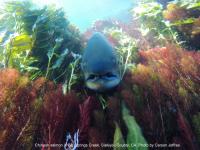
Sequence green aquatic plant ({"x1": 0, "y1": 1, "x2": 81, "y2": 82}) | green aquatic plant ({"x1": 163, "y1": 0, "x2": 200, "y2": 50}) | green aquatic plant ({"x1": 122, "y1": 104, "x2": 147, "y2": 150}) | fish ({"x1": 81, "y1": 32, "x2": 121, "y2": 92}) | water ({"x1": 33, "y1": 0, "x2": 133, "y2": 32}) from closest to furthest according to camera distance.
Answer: green aquatic plant ({"x1": 122, "y1": 104, "x2": 147, "y2": 150}), fish ({"x1": 81, "y1": 32, "x2": 121, "y2": 92}), green aquatic plant ({"x1": 0, "y1": 1, "x2": 81, "y2": 82}), green aquatic plant ({"x1": 163, "y1": 0, "x2": 200, "y2": 50}), water ({"x1": 33, "y1": 0, "x2": 133, "y2": 32})

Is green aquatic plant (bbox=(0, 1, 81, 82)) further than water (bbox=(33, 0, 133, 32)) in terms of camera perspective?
No

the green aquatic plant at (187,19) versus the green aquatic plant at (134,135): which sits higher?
the green aquatic plant at (187,19)

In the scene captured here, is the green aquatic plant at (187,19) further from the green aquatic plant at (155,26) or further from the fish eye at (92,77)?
the fish eye at (92,77)

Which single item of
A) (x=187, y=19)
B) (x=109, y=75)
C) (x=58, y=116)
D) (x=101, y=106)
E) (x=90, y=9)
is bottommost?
(x=90, y=9)

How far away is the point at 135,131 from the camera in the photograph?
2697 millimetres

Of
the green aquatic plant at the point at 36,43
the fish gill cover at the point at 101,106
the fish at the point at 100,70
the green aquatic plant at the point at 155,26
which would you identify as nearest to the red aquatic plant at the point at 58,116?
the fish gill cover at the point at 101,106

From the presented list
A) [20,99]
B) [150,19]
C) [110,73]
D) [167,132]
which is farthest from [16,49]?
[150,19]

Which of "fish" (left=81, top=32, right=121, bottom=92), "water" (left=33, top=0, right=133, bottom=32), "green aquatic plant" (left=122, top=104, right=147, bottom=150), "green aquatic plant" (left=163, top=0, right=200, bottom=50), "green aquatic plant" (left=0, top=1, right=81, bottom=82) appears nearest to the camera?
"green aquatic plant" (left=122, top=104, right=147, bottom=150)

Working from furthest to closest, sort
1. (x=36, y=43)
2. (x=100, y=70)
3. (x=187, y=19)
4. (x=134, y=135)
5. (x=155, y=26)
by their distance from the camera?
(x=155, y=26), (x=187, y=19), (x=36, y=43), (x=100, y=70), (x=134, y=135)

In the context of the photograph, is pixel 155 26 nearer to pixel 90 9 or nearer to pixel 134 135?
pixel 134 135

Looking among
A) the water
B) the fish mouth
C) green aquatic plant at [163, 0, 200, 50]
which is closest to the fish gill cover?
the fish mouth

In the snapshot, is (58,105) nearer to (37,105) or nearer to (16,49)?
(37,105)

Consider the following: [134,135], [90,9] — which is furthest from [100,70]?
[90,9]

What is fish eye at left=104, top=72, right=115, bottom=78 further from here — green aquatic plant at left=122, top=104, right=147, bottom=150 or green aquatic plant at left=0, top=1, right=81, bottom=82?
green aquatic plant at left=0, top=1, right=81, bottom=82
